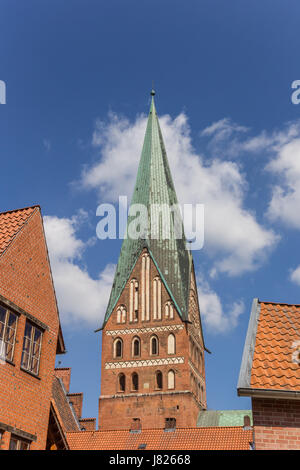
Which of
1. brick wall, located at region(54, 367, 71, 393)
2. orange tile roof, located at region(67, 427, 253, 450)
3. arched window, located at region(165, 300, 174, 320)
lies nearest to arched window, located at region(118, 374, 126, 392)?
arched window, located at region(165, 300, 174, 320)

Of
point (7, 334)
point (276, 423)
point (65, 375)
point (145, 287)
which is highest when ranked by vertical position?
point (145, 287)

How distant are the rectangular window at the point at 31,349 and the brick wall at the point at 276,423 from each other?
6486 millimetres

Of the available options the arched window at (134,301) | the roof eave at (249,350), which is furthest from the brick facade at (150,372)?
the roof eave at (249,350)

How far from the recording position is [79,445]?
32281 mm

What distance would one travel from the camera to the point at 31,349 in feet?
53.9

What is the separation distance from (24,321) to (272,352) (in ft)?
21.2

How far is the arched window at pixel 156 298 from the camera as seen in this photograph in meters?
52.1

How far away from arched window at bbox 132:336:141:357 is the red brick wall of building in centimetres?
3406

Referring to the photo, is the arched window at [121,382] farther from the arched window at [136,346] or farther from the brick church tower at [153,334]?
the arched window at [136,346]

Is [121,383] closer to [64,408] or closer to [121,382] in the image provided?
[121,382]

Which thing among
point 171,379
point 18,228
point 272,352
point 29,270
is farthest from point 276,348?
point 171,379
